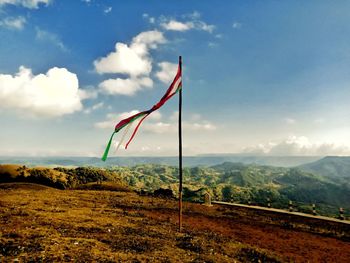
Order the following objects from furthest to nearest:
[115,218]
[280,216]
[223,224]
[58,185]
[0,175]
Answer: [58,185] → [0,175] → [280,216] → [223,224] → [115,218]

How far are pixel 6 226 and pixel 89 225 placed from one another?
4.30 metres

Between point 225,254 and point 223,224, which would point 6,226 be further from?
point 223,224

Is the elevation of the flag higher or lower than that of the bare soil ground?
higher

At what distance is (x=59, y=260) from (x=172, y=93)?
1128 cm

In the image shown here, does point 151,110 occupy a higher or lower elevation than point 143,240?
higher

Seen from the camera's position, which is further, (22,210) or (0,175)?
(0,175)

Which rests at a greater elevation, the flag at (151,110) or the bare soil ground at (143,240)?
the flag at (151,110)

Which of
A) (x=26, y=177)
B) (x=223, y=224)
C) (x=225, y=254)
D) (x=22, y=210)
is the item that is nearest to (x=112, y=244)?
(x=225, y=254)

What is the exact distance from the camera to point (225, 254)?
13898 mm

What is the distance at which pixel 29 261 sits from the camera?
381 inches

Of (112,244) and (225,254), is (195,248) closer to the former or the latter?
(225,254)

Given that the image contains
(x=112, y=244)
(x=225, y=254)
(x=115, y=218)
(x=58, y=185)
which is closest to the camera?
(x=112, y=244)

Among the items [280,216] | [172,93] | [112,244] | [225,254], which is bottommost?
[280,216]

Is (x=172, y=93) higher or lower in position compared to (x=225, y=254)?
higher
